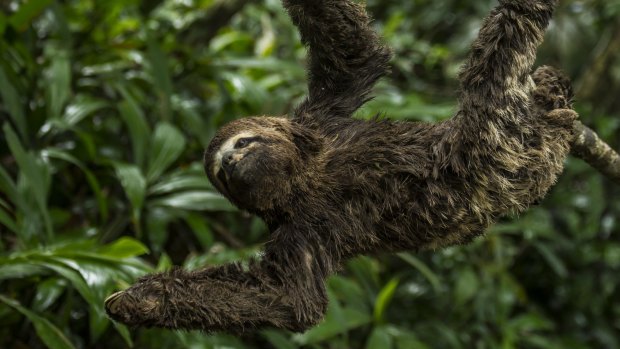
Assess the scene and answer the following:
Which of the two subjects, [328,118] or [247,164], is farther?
[328,118]

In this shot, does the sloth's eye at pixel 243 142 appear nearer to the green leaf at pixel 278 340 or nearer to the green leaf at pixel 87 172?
the green leaf at pixel 278 340

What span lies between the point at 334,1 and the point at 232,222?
7.81 feet

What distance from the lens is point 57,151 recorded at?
400 cm

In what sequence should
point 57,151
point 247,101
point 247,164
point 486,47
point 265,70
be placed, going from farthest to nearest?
point 265,70 < point 247,101 < point 57,151 < point 486,47 < point 247,164

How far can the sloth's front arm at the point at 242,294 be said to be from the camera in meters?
2.03

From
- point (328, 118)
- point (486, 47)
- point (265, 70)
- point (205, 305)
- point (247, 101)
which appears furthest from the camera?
point (265, 70)

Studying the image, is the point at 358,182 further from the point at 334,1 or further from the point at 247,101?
the point at 247,101

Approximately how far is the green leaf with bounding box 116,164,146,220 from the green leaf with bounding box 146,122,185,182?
3.9 inches

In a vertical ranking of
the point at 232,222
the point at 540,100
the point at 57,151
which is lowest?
the point at 232,222

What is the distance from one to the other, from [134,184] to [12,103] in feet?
2.56

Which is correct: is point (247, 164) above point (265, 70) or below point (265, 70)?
above

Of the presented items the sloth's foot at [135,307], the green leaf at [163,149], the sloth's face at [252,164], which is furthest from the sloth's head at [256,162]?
the green leaf at [163,149]

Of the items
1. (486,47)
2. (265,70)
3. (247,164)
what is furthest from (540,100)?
(265,70)

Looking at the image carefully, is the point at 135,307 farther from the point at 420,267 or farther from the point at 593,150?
the point at 420,267
